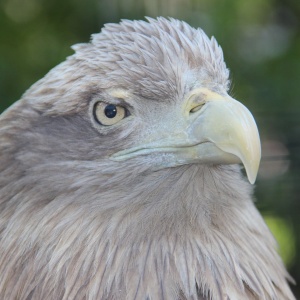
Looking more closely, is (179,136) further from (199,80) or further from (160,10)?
(160,10)

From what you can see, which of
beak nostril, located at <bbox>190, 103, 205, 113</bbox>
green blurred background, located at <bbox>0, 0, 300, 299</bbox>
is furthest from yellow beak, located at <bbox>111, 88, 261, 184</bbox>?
green blurred background, located at <bbox>0, 0, 300, 299</bbox>

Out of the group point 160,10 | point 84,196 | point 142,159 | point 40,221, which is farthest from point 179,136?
point 160,10

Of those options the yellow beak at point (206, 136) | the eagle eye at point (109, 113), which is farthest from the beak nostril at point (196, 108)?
the eagle eye at point (109, 113)

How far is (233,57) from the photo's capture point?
363 cm

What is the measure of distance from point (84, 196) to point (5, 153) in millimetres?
254

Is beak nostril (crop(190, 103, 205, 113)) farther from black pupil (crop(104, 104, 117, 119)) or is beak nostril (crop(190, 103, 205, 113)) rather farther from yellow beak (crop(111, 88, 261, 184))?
black pupil (crop(104, 104, 117, 119))

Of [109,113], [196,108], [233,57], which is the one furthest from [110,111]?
[233,57]

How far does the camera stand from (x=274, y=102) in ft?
11.7

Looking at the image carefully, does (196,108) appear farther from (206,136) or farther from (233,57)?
(233,57)

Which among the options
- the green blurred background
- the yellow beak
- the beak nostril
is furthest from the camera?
the green blurred background

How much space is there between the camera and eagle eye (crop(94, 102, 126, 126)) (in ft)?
6.38

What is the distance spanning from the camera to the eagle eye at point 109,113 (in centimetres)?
194

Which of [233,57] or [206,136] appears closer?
[206,136]

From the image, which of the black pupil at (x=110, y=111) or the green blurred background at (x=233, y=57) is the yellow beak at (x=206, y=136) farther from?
the green blurred background at (x=233, y=57)
